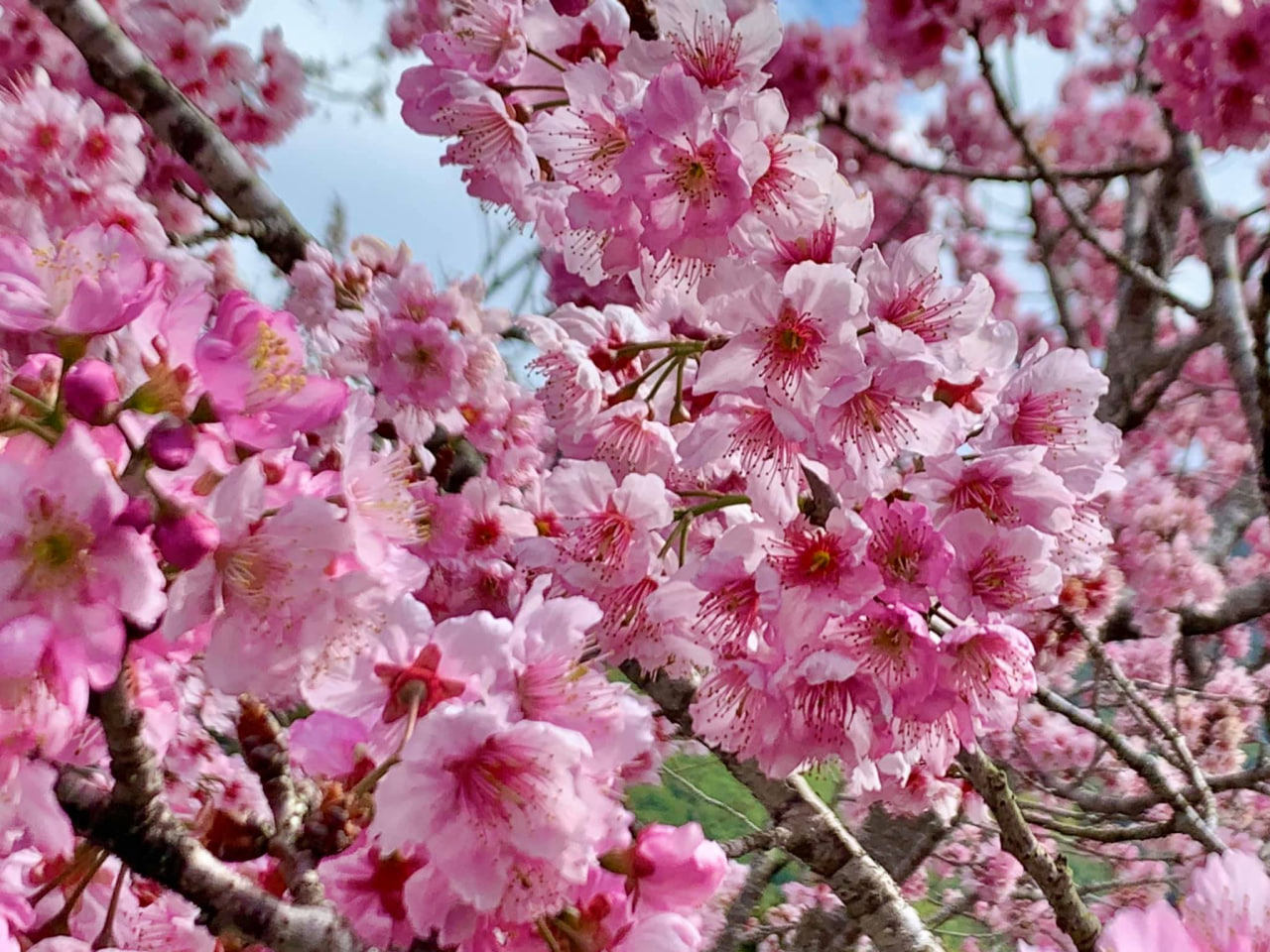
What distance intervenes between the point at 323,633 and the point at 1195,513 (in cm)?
357

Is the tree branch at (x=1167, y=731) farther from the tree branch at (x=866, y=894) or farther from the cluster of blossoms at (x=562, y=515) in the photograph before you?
the cluster of blossoms at (x=562, y=515)

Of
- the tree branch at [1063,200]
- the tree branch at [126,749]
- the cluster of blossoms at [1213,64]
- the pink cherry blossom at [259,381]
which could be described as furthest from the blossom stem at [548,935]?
the tree branch at [1063,200]

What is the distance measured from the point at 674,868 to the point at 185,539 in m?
0.49

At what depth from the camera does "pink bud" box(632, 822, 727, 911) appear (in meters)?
0.77

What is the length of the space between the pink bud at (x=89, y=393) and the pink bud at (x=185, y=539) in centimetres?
9

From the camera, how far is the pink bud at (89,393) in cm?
60

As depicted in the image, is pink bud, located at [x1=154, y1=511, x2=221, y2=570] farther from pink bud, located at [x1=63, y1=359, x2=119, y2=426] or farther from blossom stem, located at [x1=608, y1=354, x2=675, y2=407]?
blossom stem, located at [x1=608, y1=354, x2=675, y2=407]

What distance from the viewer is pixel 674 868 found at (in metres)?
0.77

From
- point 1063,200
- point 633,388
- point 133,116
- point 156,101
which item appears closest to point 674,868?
point 633,388

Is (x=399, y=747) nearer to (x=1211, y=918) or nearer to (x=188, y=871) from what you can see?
(x=188, y=871)

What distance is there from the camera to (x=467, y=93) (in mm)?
1126

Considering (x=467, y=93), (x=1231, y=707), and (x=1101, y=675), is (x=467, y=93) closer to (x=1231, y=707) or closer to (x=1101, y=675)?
(x=1101, y=675)

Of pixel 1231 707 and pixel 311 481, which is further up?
pixel 1231 707

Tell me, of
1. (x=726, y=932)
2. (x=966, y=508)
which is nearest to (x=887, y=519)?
(x=966, y=508)
